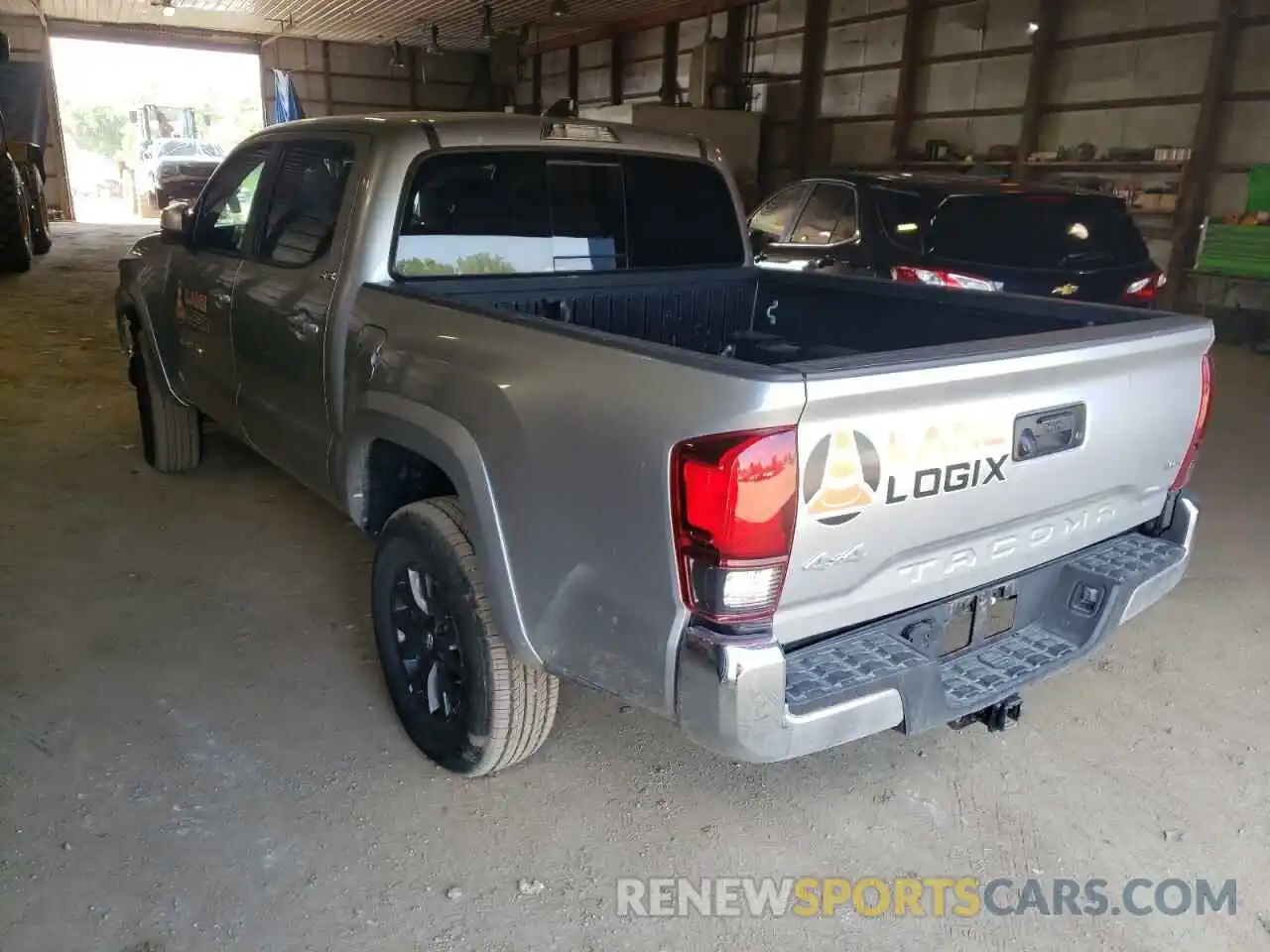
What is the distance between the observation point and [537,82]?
23906 mm

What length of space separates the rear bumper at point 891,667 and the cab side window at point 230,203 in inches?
108

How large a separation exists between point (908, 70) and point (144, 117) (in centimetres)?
2480

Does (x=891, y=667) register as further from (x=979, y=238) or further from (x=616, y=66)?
(x=616, y=66)

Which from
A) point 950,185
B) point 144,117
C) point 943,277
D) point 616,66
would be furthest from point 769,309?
point 144,117

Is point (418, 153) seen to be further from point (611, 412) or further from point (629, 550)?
point (629, 550)

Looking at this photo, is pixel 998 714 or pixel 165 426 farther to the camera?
pixel 165 426

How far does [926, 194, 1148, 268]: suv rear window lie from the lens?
6.34 meters

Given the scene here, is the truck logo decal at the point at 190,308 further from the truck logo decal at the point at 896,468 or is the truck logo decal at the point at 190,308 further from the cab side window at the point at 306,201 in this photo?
the truck logo decal at the point at 896,468

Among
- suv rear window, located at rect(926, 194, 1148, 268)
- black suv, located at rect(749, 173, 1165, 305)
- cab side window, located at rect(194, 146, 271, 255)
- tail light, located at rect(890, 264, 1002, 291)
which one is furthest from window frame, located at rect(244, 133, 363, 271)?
suv rear window, located at rect(926, 194, 1148, 268)

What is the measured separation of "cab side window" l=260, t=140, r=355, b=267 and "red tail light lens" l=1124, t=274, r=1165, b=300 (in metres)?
5.87

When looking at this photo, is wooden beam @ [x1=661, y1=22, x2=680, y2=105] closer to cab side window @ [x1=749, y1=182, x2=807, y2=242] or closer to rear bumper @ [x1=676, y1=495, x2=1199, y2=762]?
cab side window @ [x1=749, y1=182, x2=807, y2=242]

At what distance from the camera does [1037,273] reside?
6469 millimetres

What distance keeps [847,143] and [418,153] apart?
45.2 feet

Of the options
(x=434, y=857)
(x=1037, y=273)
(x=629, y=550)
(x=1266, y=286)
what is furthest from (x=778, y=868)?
(x=1266, y=286)
